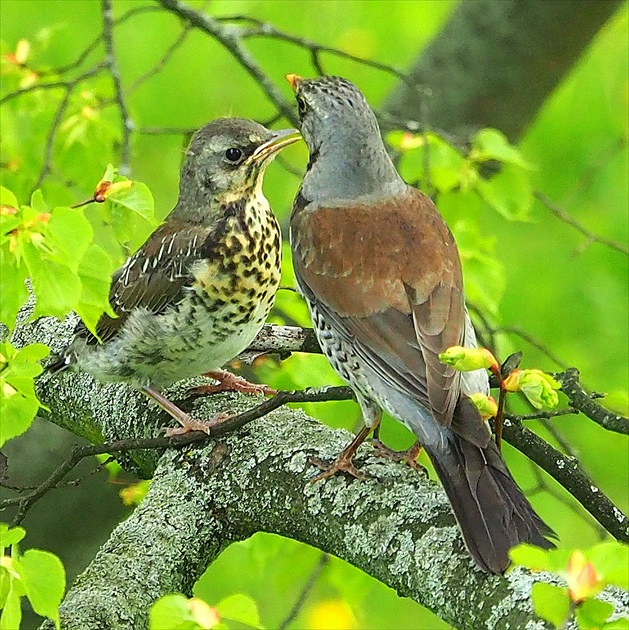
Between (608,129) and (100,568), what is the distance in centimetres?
445

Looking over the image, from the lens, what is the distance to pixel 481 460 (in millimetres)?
2723

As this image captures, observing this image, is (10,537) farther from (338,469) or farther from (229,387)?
(229,387)

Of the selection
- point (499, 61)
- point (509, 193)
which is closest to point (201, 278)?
point (509, 193)

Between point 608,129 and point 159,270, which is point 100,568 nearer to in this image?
point 159,270

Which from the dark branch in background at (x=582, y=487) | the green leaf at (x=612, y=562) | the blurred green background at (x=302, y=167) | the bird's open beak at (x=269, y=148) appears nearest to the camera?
the green leaf at (x=612, y=562)

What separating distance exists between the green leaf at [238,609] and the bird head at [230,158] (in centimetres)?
211

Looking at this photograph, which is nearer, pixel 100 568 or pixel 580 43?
pixel 100 568

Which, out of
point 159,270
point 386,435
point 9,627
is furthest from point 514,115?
point 9,627

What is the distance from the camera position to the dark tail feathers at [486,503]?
235 cm

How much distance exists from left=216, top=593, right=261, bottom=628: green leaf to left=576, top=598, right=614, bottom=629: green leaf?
1.75ft

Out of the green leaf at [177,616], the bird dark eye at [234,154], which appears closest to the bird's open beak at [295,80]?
the bird dark eye at [234,154]

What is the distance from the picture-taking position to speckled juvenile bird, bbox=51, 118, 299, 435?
3.62m

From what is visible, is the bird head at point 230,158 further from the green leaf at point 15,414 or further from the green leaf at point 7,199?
the green leaf at point 15,414

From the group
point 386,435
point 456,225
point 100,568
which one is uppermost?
point 456,225
